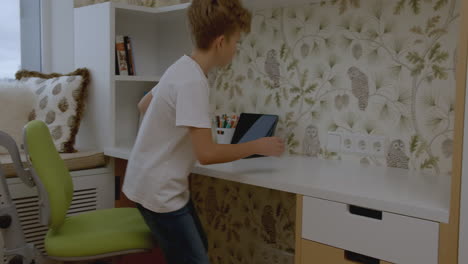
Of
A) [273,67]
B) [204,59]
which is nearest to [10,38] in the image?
[273,67]

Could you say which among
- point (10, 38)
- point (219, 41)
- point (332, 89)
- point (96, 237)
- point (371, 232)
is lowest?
point (96, 237)

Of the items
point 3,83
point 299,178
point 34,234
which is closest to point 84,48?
point 3,83

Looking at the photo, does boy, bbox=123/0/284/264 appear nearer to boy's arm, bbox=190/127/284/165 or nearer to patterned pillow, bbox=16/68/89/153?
boy's arm, bbox=190/127/284/165

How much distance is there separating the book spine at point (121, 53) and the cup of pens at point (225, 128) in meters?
0.53

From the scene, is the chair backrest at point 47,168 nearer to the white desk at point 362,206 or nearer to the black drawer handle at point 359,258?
the white desk at point 362,206

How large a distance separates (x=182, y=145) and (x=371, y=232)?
1.99 ft

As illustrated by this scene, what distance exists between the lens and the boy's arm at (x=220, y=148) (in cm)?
140

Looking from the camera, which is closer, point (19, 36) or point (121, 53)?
point (121, 53)

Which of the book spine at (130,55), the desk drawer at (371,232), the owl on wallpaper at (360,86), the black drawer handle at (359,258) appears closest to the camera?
the desk drawer at (371,232)

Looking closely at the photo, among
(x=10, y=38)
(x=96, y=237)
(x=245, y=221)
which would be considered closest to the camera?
(x=96, y=237)

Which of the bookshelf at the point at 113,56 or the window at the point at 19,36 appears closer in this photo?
the bookshelf at the point at 113,56

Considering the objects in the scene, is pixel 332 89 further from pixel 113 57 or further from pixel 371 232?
pixel 113 57

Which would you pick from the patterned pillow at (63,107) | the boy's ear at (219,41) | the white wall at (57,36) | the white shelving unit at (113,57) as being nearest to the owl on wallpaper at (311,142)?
the boy's ear at (219,41)

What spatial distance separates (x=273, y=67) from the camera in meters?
2.08
